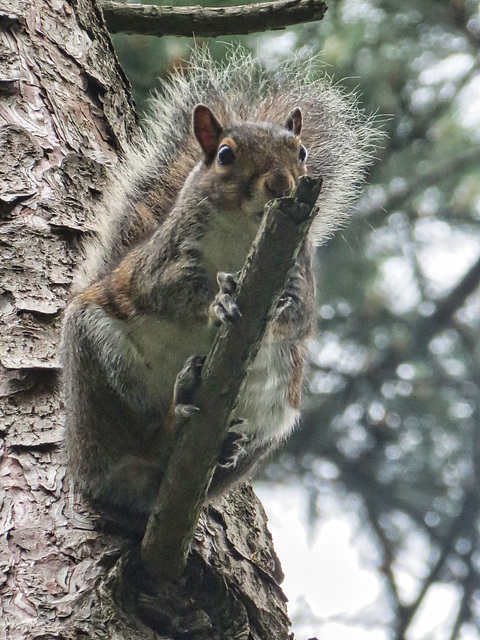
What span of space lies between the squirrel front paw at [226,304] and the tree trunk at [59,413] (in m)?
0.49

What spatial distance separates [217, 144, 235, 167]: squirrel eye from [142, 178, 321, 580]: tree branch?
0.54 meters

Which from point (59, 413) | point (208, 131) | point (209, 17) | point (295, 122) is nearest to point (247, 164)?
point (208, 131)

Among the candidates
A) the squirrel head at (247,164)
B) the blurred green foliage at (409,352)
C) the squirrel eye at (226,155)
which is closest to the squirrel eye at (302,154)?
the squirrel head at (247,164)

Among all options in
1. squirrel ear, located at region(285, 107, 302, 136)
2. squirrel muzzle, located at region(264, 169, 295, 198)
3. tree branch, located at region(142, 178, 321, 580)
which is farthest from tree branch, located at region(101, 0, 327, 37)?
tree branch, located at region(142, 178, 321, 580)

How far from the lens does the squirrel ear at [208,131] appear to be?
1843 mm

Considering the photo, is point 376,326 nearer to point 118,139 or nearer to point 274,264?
point 118,139

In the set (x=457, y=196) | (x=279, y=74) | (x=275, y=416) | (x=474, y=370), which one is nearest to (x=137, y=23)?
(x=279, y=74)

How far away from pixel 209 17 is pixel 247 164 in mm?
1011

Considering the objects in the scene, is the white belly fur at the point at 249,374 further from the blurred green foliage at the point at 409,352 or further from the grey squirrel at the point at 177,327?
the blurred green foliage at the point at 409,352

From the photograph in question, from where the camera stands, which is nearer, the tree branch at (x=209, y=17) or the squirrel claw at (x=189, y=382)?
the squirrel claw at (x=189, y=382)

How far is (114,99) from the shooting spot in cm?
251

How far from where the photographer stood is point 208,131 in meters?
1.85

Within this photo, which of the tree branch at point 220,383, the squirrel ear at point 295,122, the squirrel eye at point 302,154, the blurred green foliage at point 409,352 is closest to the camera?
the tree branch at point 220,383

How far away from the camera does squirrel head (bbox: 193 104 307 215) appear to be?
1.64 m
